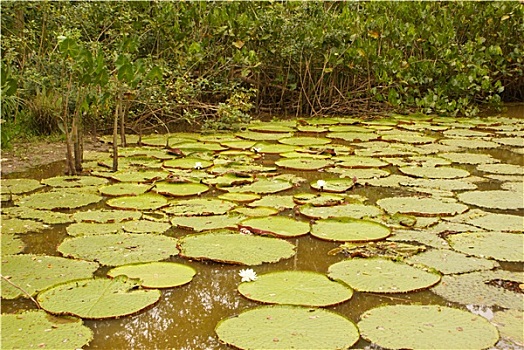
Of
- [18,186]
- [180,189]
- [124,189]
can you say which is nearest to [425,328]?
[180,189]

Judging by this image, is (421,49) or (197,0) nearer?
(197,0)

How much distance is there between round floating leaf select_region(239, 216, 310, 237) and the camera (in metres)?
2.87

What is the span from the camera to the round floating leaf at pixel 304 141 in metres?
5.19

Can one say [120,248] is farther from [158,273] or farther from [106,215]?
[106,215]

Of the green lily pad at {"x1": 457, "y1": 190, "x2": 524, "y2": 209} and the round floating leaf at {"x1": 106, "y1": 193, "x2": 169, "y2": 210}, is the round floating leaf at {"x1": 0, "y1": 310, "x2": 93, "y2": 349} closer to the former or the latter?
the round floating leaf at {"x1": 106, "y1": 193, "x2": 169, "y2": 210}

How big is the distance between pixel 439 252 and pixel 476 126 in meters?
3.89

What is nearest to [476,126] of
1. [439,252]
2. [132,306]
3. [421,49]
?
[421,49]

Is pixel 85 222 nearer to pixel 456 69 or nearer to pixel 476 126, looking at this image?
pixel 476 126

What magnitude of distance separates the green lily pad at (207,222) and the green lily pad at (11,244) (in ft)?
2.32

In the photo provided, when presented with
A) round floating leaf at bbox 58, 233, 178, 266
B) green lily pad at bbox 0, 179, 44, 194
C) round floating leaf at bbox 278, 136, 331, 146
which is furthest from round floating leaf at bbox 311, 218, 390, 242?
round floating leaf at bbox 278, 136, 331, 146

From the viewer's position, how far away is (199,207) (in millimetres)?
3295

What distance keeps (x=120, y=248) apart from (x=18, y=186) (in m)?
1.36

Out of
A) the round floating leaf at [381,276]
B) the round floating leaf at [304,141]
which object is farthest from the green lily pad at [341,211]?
the round floating leaf at [304,141]

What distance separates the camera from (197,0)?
631cm
